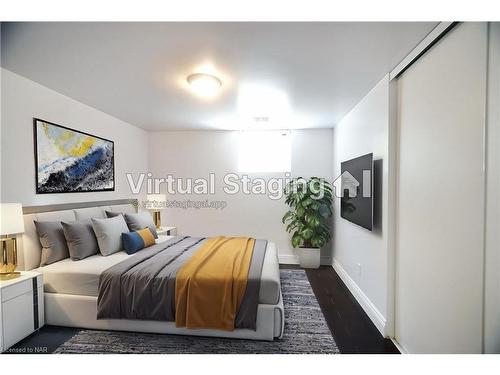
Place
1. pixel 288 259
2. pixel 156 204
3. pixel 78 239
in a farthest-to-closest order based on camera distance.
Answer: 1. pixel 288 259
2. pixel 156 204
3. pixel 78 239

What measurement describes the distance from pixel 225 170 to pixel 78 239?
8.23 feet

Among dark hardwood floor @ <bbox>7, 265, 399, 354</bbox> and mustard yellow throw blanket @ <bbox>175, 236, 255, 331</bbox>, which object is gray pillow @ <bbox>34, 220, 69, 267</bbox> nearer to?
dark hardwood floor @ <bbox>7, 265, 399, 354</bbox>

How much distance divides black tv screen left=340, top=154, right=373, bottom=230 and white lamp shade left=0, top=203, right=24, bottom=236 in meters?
3.18

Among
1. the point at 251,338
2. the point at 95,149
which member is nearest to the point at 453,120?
the point at 251,338

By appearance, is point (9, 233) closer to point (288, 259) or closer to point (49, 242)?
point (49, 242)

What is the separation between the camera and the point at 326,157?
3998 mm

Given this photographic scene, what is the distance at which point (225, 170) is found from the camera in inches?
165

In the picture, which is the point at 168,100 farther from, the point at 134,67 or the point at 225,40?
the point at 225,40

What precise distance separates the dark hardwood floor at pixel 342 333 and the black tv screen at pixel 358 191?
0.97 m

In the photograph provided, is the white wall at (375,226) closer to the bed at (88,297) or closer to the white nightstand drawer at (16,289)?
the bed at (88,297)

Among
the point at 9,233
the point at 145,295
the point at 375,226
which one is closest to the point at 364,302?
the point at 375,226

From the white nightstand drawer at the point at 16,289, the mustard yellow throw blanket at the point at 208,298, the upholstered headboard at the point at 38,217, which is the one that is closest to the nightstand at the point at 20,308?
the white nightstand drawer at the point at 16,289

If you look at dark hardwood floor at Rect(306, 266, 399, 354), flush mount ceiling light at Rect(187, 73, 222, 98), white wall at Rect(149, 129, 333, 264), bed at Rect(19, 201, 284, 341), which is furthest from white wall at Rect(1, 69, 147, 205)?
dark hardwood floor at Rect(306, 266, 399, 354)
